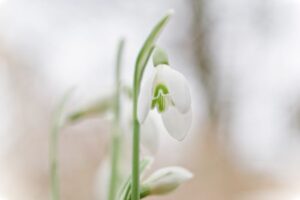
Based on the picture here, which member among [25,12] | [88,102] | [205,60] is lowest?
[88,102]

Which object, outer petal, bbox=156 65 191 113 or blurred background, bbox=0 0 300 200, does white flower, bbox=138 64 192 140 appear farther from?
blurred background, bbox=0 0 300 200

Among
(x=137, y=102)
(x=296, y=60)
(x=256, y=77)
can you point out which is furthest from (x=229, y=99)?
(x=137, y=102)

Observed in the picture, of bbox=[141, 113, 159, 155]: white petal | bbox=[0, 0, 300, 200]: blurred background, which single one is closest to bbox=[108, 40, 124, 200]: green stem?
bbox=[141, 113, 159, 155]: white petal

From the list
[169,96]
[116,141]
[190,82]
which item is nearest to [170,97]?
[169,96]

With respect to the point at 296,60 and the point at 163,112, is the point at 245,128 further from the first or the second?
the point at 163,112

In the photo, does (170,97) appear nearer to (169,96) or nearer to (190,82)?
(169,96)

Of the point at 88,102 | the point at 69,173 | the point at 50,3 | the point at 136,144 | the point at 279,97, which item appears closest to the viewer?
the point at 136,144
